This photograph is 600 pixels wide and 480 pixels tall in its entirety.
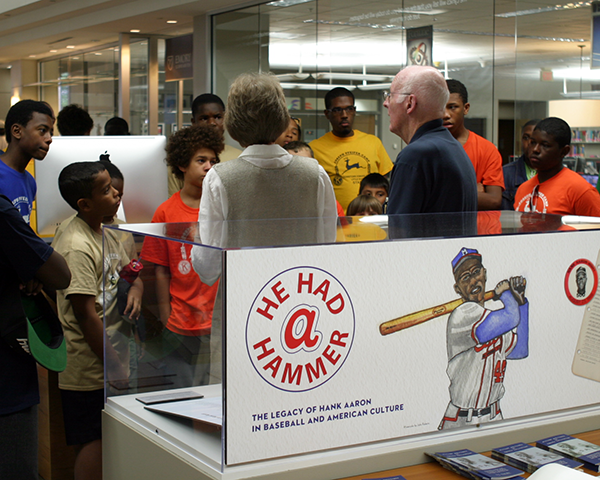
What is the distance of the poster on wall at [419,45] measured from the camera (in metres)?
6.23

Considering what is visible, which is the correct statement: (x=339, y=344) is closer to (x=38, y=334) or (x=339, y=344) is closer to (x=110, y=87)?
(x=38, y=334)

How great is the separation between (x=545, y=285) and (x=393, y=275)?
403 mm

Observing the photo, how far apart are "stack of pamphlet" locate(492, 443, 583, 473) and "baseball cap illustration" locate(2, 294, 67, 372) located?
1.23 metres

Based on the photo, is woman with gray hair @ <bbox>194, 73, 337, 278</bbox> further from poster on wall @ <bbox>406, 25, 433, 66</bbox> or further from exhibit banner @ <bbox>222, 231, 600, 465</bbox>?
poster on wall @ <bbox>406, 25, 433, 66</bbox>

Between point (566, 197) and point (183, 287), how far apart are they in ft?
→ 8.63

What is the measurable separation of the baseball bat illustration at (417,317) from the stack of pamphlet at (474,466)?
0.86ft

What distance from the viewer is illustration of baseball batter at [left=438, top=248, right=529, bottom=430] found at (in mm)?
1314

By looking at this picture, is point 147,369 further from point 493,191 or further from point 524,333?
point 493,191

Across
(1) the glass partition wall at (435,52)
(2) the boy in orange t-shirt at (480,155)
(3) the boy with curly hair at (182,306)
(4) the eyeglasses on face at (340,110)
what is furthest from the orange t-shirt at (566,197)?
(3) the boy with curly hair at (182,306)

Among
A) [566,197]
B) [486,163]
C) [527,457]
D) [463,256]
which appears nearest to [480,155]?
[486,163]

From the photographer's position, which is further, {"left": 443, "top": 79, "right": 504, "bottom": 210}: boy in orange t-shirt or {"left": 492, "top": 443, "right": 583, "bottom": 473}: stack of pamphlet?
{"left": 443, "top": 79, "right": 504, "bottom": 210}: boy in orange t-shirt

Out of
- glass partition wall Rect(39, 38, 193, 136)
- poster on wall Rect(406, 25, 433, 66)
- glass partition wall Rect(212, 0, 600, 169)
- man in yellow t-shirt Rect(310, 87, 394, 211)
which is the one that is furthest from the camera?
glass partition wall Rect(39, 38, 193, 136)

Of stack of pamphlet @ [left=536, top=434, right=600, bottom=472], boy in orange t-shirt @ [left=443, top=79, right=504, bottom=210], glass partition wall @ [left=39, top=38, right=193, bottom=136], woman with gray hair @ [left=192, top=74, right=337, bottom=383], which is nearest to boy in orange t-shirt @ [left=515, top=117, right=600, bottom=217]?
boy in orange t-shirt @ [left=443, top=79, right=504, bottom=210]

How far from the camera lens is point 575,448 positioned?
1334 mm
